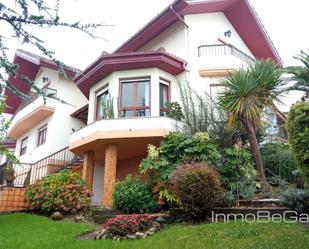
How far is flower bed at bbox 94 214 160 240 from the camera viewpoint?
9133 mm

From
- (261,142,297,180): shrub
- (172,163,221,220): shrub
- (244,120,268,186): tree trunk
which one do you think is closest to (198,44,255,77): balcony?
(244,120,268,186): tree trunk

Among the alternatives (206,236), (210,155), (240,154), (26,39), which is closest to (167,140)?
(210,155)

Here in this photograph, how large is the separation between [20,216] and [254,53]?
634 inches

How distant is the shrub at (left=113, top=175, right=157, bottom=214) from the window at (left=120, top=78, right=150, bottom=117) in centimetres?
421

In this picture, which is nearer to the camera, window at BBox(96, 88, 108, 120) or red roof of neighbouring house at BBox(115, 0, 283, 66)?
window at BBox(96, 88, 108, 120)

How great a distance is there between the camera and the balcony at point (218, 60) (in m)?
16.7

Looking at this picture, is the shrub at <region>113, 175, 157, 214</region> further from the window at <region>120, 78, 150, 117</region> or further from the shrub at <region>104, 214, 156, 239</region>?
the window at <region>120, 78, 150, 117</region>

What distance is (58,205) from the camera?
12734mm

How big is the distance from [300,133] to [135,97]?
371 inches

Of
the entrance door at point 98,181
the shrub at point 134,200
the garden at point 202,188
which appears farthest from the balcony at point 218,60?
the entrance door at point 98,181

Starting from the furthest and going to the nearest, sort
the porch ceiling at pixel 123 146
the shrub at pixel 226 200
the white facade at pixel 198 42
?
1. the white facade at pixel 198 42
2. the porch ceiling at pixel 123 146
3. the shrub at pixel 226 200

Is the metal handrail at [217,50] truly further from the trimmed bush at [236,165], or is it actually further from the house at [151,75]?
the trimmed bush at [236,165]

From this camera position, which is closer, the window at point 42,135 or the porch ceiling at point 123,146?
the porch ceiling at point 123,146

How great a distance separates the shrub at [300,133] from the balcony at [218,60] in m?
8.84
